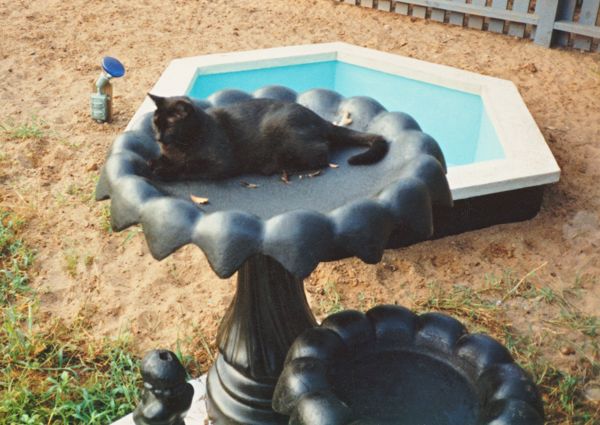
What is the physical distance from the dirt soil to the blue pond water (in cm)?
54

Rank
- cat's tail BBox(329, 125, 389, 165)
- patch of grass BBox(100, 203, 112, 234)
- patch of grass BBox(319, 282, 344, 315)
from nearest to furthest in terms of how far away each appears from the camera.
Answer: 1. cat's tail BBox(329, 125, 389, 165)
2. patch of grass BBox(319, 282, 344, 315)
3. patch of grass BBox(100, 203, 112, 234)

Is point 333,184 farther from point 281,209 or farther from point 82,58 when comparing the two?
point 82,58

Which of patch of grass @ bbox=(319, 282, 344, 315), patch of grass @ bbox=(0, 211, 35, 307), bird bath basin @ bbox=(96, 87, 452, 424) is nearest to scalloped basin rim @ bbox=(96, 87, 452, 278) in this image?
bird bath basin @ bbox=(96, 87, 452, 424)

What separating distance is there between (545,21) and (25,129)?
5136 millimetres

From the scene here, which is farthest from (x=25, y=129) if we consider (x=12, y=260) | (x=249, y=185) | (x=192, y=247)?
(x=249, y=185)

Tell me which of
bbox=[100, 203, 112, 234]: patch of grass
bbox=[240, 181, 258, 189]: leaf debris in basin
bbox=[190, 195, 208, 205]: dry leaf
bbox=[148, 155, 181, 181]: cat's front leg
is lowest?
bbox=[100, 203, 112, 234]: patch of grass

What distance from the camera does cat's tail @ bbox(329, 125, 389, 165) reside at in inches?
106

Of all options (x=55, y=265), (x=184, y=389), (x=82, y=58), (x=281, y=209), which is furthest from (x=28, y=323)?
(x=82, y=58)

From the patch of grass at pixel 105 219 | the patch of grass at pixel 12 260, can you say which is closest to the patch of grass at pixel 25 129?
the patch of grass at pixel 12 260

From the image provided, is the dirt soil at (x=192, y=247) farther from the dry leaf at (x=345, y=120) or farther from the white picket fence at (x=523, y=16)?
the dry leaf at (x=345, y=120)

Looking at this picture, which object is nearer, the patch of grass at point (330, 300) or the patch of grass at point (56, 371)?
the patch of grass at point (56, 371)

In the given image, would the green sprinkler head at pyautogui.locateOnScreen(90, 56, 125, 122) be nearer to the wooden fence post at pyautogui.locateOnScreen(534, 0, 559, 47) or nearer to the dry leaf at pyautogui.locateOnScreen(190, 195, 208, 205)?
the dry leaf at pyautogui.locateOnScreen(190, 195, 208, 205)

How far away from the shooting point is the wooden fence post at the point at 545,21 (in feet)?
24.6

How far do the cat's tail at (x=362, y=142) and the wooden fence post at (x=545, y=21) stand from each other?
5.48m
